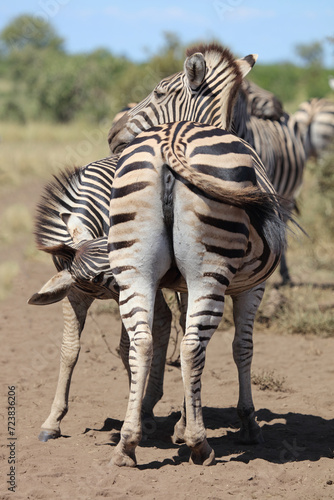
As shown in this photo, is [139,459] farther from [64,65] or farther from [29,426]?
[64,65]

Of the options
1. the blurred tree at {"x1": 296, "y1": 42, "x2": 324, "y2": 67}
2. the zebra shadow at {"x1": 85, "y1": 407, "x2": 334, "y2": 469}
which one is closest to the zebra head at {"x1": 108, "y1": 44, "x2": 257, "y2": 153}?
the zebra shadow at {"x1": 85, "y1": 407, "x2": 334, "y2": 469}

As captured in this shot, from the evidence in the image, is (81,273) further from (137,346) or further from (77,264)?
(137,346)

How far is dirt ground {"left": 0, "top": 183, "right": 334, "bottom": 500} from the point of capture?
3.87m

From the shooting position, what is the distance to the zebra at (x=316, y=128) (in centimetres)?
1109

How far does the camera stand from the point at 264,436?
5020 mm

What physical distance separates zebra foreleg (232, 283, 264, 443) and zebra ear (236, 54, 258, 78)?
6.05 ft

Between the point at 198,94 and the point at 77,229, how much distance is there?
1478 mm

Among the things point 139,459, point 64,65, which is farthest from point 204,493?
point 64,65

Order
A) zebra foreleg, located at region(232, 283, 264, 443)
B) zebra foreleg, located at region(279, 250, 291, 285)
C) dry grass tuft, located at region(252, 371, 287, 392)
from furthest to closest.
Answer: zebra foreleg, located at region(279, 250, 291, 285)
dry grass tuft, located at region(252, 371, 287, 392)
zebra foreleg, located at region(232, 283, 264, 443)

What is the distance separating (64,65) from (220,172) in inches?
1260

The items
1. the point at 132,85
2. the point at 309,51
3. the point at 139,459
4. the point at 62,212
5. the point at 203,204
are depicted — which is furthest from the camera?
the point at 309,51

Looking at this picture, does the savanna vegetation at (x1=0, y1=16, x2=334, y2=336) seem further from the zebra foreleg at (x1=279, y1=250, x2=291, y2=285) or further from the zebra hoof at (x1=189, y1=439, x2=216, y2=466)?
the zebra hoof at (x1=189, y1=439, x2=216, y2=466)

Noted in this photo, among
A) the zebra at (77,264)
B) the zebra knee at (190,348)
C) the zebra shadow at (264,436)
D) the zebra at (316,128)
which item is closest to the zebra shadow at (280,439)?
the zebra shadow at (264,436)

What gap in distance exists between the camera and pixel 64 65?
111 ft
